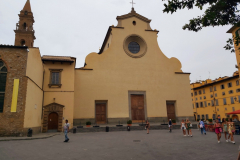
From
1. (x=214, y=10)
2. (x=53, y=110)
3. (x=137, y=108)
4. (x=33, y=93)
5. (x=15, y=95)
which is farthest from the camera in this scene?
(x=137, y=108)

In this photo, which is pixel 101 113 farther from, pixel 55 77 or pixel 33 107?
pixel 33 107

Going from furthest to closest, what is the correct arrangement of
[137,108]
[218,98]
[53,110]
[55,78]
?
[218,98], [137,108], [55,78], [53,110]

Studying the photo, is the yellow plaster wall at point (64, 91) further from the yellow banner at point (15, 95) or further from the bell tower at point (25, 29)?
the bell tower at point (25, 29)

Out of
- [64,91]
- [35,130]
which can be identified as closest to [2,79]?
[35,130]

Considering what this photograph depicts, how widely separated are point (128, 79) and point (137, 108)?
4395 mm

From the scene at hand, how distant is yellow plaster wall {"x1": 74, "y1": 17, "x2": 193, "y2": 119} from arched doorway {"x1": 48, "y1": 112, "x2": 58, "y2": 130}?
3.29 metres

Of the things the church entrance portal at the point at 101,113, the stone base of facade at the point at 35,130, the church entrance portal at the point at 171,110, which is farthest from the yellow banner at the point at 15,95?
the church entrance portal at the point at 171,110

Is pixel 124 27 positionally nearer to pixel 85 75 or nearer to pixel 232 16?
pixel 85 75

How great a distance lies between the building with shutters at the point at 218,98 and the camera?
37834mm

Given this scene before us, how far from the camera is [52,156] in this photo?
25.2 feet

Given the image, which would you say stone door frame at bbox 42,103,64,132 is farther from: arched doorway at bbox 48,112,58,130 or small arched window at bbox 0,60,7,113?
small arched window at bbox 0,60,7,113

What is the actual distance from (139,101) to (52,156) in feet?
64.0

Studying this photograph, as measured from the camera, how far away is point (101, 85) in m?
25.2

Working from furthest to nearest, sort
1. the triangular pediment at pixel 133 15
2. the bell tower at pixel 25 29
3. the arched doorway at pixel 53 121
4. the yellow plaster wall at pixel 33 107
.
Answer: the bell tower at pixel 25 29, the triangular pediment at pixel 133 15, the arched doorway at pixel 53 121, the yellow plaster wall at pixel 33 107
